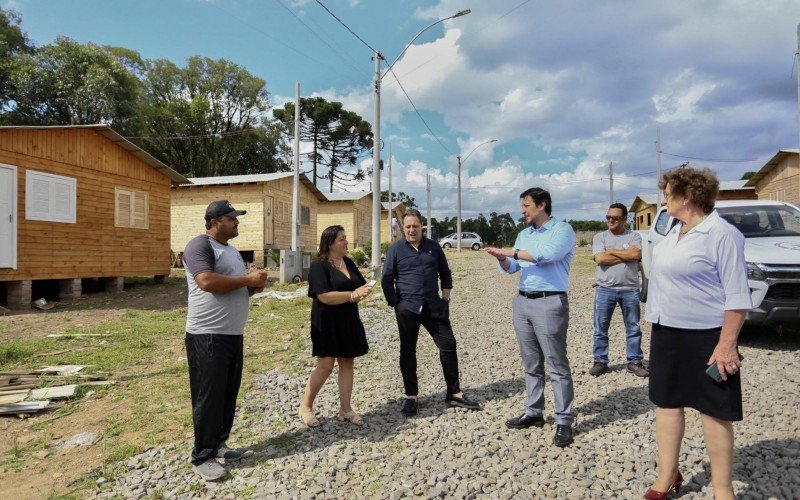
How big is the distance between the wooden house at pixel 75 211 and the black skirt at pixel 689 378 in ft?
43.8

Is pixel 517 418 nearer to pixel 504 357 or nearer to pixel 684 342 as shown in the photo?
pixel 684 342

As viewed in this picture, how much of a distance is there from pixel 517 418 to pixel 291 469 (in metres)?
1.87

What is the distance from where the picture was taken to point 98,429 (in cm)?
445

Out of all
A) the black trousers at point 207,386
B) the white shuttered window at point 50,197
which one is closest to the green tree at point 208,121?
the white shuttered window at point 50,197

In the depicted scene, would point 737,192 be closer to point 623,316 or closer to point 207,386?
point 623,316

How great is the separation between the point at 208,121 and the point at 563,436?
1776 inches

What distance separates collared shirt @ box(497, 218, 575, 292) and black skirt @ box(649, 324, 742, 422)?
1.03 m

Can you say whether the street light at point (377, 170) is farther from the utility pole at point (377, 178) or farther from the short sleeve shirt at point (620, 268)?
the short sleeve shirt at point (620, 268)

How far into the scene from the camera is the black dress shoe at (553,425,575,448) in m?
3.61

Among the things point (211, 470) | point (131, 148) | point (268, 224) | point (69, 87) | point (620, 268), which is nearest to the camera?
point (211, 470)

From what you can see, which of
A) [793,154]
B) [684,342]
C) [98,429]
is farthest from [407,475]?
[793,154]

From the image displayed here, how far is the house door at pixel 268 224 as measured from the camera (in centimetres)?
2155

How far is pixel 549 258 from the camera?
12.2 ft

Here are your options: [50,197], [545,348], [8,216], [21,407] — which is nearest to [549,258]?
[545,348]
